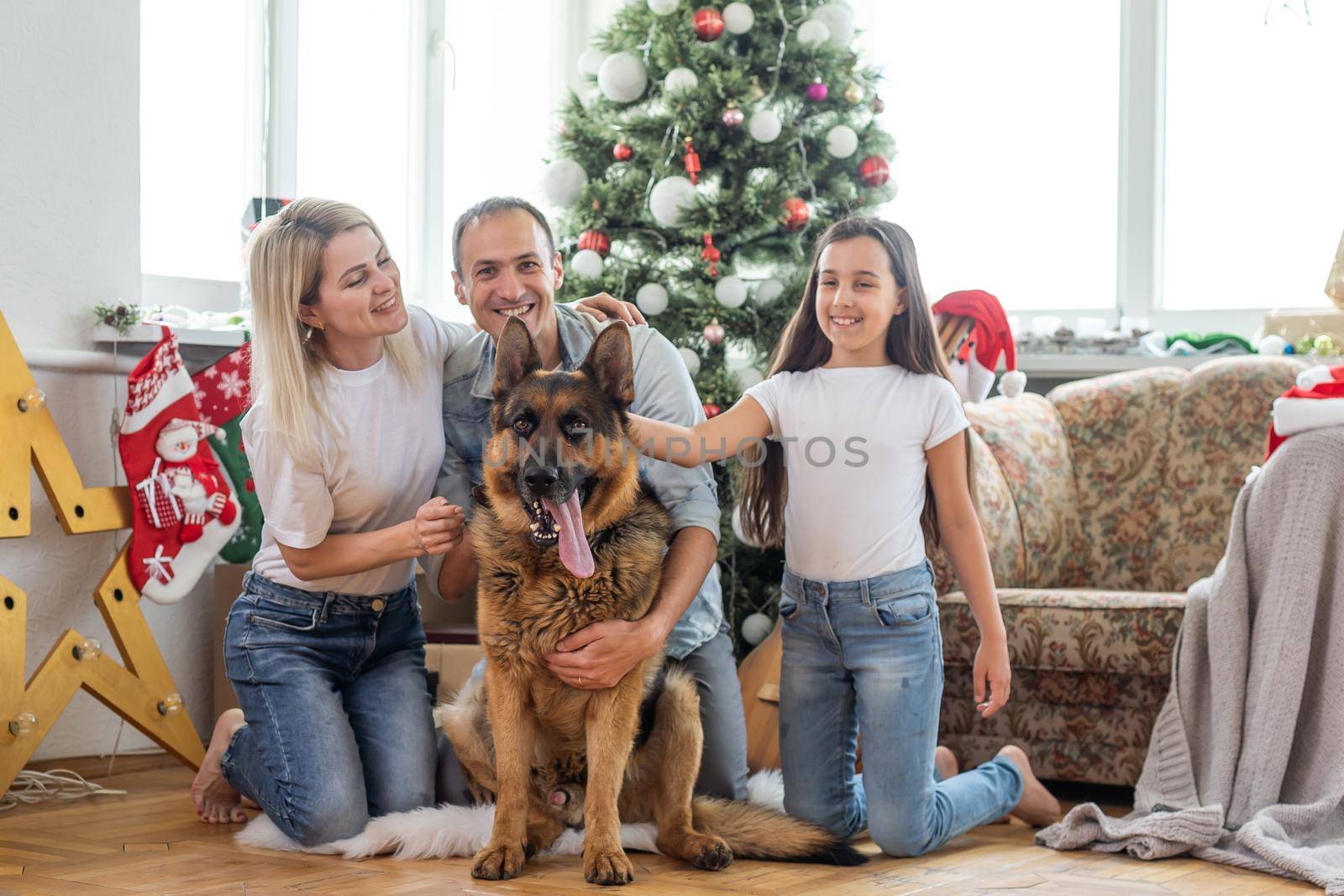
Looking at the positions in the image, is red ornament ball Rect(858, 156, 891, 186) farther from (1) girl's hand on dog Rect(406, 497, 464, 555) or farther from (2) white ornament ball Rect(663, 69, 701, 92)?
(1) girl's hand on dog Rect(406, 497, 464, 555)

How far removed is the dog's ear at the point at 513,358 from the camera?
2.25 m

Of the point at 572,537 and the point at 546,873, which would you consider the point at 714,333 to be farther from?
the point at 546,873

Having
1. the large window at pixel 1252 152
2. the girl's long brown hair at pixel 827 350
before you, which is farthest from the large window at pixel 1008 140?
the girl's long brown hair at pixel 827 350

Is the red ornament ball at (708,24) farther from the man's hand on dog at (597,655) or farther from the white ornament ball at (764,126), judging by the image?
the man's hand on dog at (597,655)

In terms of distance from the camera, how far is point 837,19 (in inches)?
170

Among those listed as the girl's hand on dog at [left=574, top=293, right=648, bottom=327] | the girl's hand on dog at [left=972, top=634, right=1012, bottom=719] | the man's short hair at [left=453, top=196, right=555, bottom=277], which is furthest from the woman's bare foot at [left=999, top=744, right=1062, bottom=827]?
the man's short hair at [left=453, top=196, right=555, bottom=277]

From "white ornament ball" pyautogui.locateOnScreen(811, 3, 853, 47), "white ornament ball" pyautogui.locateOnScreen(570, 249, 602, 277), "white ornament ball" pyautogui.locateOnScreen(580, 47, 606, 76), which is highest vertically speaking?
"white ornament ball" pyautogui.locateOnScreen(811, 3, 853, 47)

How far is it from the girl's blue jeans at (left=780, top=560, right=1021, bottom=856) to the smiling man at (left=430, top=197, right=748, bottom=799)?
171 millimetres

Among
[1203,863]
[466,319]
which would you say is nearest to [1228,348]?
[1203,863]

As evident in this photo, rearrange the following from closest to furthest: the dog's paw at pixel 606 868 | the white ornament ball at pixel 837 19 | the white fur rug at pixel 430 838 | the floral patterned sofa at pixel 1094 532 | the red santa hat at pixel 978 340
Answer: the dog's paw at pixel 606 868 < the white fur rug at pixel 430 838 < the floral patterned sofa at pixel 1094 532 < the red santa hat at pixel 978 340 < the white ornament ball at pixel 837 19

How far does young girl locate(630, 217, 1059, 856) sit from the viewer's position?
2.49m

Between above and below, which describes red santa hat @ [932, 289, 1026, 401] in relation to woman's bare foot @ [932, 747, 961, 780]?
above

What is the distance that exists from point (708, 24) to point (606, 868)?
296cm

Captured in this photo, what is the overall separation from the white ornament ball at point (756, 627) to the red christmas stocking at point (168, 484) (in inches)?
67.7
